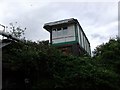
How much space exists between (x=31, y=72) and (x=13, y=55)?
1193 mm

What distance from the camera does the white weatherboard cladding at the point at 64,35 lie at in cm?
2491

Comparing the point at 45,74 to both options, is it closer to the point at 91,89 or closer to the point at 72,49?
the point at 91,89

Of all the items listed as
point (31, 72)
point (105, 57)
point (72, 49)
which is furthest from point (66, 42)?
point (31, 72)

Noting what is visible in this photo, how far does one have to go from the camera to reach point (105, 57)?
15.4 metres

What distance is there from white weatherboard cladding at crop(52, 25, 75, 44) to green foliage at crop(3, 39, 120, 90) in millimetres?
12620

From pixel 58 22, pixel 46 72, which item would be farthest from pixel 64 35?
pixel 46 72

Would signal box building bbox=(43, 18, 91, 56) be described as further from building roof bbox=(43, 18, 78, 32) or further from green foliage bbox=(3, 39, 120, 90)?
green foliage bbox=(3, 39, 120, 90)

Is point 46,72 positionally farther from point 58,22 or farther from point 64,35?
point 58,22

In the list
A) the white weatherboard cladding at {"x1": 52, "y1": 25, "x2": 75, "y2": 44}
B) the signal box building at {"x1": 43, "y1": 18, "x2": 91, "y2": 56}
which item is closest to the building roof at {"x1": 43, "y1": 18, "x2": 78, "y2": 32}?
the signal box building at {"x1": 43, "y1": 18, "x2": 91, "y2": 56}

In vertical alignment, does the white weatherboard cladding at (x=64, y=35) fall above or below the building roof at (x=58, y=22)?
below

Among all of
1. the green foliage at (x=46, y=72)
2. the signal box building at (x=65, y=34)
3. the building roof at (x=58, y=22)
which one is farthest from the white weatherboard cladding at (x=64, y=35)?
the green foliage at (x=46, y=72)

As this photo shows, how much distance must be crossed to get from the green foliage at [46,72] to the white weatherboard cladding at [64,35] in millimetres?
12620

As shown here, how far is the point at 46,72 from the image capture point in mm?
11289

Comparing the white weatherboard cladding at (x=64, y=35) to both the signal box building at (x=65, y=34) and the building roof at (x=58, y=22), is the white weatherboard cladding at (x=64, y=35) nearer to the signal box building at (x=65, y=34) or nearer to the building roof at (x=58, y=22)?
the signal box building at (x=65, y=34)
